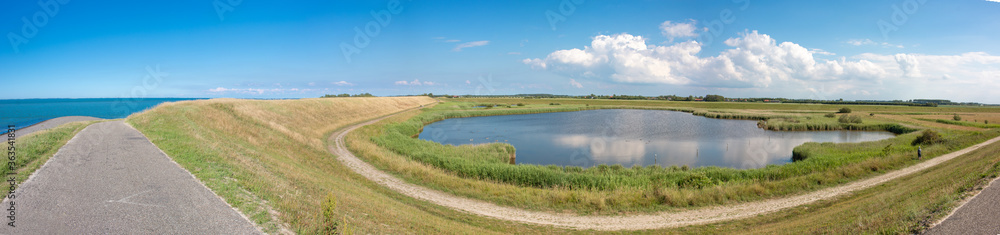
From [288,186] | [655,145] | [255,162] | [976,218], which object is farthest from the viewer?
[655,145]

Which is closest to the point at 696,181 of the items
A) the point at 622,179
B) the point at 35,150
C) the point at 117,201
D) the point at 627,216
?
the point at 622,179

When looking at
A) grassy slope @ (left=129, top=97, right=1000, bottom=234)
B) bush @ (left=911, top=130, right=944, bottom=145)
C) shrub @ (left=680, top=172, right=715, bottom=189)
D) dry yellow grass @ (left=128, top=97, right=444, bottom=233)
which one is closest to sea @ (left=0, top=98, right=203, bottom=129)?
dry yellow grass @ (left=128, top=97, right=444, bottom=233)

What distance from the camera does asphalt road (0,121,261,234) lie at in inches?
238

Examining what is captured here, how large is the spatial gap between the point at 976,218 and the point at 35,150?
74.3 feet

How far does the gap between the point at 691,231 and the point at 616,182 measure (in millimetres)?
5079

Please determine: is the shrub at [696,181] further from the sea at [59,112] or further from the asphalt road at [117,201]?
the sea at [59,112]

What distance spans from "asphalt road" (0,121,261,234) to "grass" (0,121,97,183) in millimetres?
230

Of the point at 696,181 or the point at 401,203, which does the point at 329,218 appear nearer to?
the point at 401,203

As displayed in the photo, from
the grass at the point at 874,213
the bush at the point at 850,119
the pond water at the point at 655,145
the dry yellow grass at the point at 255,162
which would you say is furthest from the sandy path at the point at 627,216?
the bush at the point at 850,119

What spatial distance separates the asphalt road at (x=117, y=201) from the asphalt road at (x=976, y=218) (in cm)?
1201

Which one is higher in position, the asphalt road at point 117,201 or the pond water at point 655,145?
the asphalt road at point 117,201

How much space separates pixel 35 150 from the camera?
35.2 ft

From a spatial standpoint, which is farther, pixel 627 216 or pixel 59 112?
pixel 59 112

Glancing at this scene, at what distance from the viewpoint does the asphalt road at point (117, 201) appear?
19.9 feet
